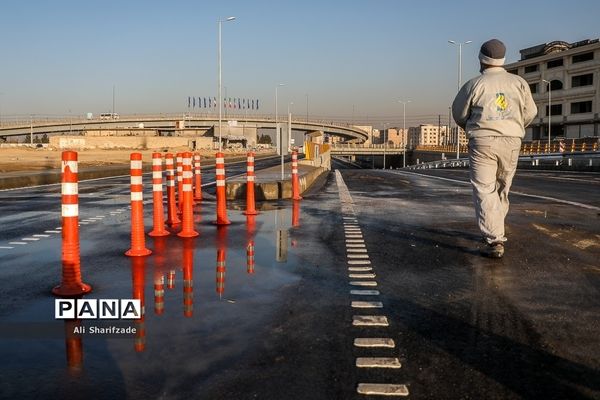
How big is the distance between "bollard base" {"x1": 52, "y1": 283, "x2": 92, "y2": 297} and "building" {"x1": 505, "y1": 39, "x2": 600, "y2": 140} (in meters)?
79.3

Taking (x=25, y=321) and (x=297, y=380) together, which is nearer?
(x=297, y=380)

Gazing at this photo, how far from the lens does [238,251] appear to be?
7.11 metres

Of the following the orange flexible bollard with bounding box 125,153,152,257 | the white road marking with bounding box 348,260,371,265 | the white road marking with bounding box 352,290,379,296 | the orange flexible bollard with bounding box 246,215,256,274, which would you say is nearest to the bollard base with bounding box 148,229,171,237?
the orange flexible bollard with bounding box 246,215,256,274

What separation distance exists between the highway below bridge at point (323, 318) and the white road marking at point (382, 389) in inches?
0.4

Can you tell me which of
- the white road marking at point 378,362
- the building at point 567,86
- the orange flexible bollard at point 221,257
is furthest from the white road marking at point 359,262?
the building at point 567,86

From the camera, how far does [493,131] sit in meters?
Result: 6.64

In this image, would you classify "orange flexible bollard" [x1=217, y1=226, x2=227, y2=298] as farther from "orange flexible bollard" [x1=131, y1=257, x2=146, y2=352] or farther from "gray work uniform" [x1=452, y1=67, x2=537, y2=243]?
"gray work uniform" [x1=452, y1=67, x2=537, y2=243]

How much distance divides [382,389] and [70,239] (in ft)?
11.5

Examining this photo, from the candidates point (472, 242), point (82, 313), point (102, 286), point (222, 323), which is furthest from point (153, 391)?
point (472, 242)

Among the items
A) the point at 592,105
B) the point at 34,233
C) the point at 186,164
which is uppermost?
the point at 592,105

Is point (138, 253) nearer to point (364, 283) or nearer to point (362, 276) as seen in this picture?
point (362, 276)

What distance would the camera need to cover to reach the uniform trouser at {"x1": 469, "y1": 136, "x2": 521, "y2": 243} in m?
6.62

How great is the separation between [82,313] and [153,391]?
1634 millimetres

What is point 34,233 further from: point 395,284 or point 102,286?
point 395,284
